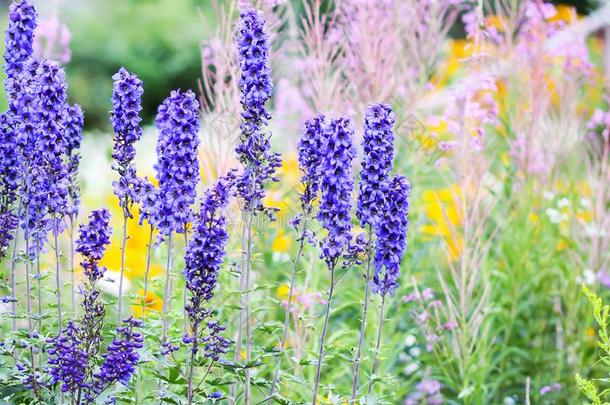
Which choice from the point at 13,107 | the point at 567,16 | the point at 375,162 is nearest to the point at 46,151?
the point at 13,107

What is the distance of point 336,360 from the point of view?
252 inches

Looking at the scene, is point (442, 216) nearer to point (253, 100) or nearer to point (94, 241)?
point (253, 100)

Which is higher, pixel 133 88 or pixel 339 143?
pixel 133 88

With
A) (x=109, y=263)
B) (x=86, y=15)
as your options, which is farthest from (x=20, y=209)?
(x=86, y=15)

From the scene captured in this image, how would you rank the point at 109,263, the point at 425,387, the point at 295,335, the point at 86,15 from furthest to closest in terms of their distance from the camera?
the point at 86,15
the point at 109,263
the point at 425,387
the point at 295,335

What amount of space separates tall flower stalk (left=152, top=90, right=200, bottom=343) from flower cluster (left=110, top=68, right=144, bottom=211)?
5.0 inches

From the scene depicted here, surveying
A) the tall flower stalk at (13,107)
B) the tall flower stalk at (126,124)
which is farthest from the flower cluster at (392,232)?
the tall flower stalk at (13,107)

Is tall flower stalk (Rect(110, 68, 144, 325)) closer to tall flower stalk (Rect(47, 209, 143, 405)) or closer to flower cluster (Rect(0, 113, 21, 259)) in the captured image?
tall flower stalk (Rect(47, 209, 143, 405))

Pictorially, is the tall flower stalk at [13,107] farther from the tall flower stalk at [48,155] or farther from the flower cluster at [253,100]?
the flower cluster at [253,100]

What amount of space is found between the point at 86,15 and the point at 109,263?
13.3m

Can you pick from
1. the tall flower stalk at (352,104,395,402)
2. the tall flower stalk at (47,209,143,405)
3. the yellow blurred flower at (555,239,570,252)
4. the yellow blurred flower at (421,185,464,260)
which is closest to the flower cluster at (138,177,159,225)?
the tall flower stalk at (47,209,143,405)

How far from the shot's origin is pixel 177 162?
3910 millimetres

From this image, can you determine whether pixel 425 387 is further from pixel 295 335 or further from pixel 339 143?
pixel 339 143

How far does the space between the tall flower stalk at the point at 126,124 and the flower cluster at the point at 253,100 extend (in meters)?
0.45
